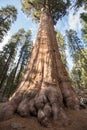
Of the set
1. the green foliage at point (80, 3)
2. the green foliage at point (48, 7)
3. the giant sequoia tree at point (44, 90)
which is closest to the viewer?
the giant sequoia tree at point (44, 90)

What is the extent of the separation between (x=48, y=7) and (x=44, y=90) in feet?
33.7

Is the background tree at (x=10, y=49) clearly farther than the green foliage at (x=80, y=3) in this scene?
Yes

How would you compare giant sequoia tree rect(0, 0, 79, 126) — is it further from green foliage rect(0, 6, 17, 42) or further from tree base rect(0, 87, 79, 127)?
green foliage rect(0, 6, 17, 42)

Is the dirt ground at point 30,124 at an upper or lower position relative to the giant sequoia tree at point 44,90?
lower

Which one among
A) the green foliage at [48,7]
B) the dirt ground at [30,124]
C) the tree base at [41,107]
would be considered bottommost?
the dirt ground at [30,124]

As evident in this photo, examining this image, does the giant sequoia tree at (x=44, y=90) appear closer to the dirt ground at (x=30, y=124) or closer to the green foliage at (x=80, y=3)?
the dirt ground at (x=30, y=124)

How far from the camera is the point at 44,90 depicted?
26.3 ft

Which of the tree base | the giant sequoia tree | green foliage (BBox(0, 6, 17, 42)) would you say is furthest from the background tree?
the tree base

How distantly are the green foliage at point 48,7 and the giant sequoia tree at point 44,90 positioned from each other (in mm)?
4849

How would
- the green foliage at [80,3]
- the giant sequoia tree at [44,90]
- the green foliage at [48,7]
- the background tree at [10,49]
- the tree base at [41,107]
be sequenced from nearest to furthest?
the tree base at [41,107] → the giant sequoia tree at [44,90] → the green foliage at [48,7] → the green foliage at [80,3] → the background tree at [10,49]

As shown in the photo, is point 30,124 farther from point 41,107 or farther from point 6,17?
point 6,17

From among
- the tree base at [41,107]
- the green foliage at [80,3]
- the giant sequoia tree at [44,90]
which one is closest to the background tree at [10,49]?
the green foliage at [80,3]

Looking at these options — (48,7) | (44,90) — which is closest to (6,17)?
(48,7)

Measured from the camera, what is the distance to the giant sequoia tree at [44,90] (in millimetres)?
7312
